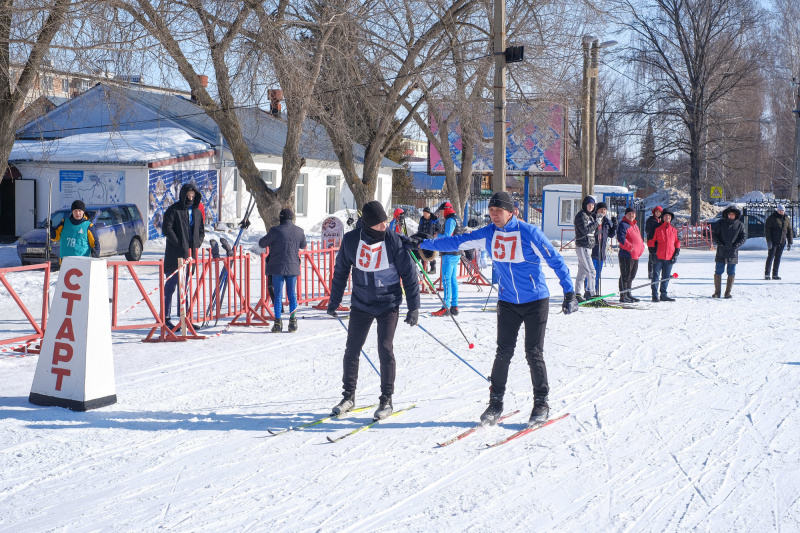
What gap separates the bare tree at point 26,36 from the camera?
11.4 metres

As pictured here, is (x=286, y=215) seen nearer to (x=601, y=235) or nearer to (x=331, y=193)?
(x=601, y=235)

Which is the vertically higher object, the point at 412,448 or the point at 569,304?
the point at 569,304

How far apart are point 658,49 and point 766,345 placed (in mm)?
32082

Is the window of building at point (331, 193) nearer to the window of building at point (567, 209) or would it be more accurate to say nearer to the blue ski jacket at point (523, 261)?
the window of building at point (567, 209)

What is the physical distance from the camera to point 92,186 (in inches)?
998

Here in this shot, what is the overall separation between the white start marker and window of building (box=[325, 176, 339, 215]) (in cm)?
2871

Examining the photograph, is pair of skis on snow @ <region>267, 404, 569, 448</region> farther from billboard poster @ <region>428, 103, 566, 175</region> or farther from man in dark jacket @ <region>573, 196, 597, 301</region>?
billboard poster @ <region>428, 103, 566, 175</region>

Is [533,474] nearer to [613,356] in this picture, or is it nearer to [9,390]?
[613,356]

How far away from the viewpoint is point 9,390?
701cm

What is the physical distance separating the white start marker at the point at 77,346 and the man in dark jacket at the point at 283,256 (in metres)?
3.61

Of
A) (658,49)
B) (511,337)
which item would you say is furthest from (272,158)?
(511,337)

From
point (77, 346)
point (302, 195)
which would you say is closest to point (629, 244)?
point (77, 346)

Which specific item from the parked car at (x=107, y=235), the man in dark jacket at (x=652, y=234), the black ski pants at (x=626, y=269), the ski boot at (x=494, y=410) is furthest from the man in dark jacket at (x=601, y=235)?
the parked car at (x=107, y=235)

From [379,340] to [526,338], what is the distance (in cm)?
116
